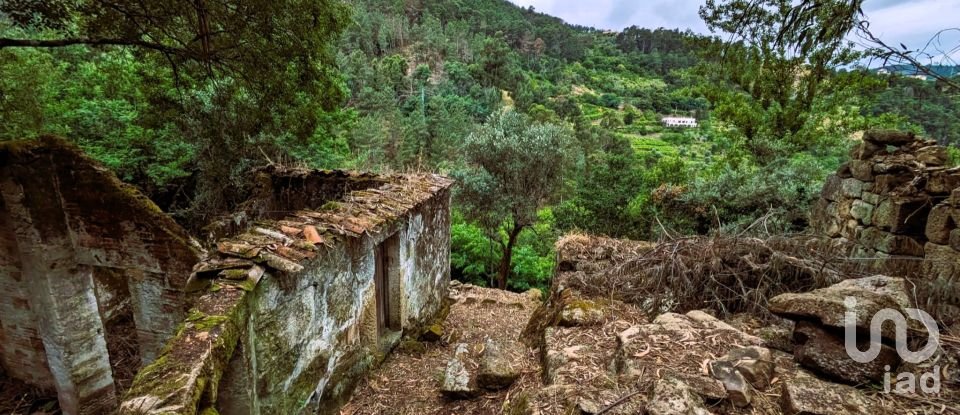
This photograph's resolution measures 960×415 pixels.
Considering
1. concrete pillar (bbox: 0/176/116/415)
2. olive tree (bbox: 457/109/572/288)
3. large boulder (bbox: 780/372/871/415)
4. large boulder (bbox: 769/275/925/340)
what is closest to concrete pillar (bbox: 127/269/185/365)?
concrete pillar (bbox: 0/176/116/415)

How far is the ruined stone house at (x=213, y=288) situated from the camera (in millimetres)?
3391

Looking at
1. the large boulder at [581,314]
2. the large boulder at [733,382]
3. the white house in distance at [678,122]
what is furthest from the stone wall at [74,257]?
the white house in distance at [678,122]

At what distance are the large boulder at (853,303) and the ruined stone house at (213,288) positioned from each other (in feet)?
12.7

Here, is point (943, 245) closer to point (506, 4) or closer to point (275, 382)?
point (275, 382)

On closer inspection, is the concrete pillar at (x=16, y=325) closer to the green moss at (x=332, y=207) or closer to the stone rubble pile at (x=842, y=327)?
the green moss at (x=332, y=207)

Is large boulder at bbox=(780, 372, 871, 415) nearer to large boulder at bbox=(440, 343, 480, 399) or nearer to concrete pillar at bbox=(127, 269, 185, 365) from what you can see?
large boulder at bbox=(440, 343, 480, 399)

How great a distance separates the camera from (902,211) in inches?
181

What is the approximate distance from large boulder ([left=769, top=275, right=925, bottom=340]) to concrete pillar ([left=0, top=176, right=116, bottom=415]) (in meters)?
8.26

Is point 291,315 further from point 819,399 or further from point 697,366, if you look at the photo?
point 819,399

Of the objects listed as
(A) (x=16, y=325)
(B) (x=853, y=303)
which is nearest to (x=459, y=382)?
(B) (x=853, y=303)

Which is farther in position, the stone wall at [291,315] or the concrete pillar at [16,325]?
the concrete pillar at [16,325]

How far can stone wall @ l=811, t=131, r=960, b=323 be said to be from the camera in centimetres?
385

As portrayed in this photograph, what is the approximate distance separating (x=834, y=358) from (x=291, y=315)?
4169 mm

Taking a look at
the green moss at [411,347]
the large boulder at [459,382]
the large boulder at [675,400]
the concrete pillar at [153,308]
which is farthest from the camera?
the green moss at [411,347]
